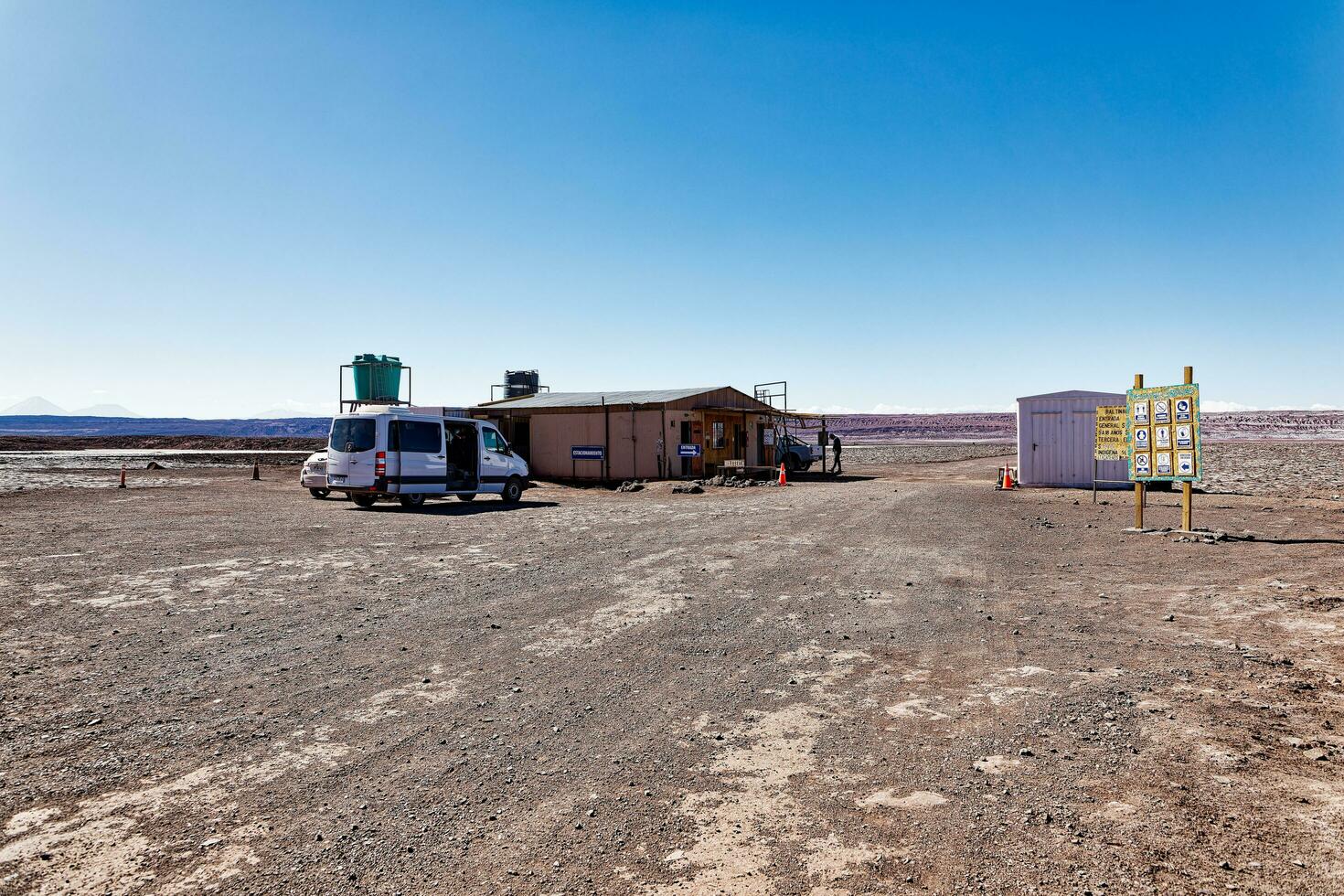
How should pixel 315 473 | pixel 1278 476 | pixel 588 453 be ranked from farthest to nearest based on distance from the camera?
1. pixel 1278 476
2. pixel 588 453
3. pixel 315 473

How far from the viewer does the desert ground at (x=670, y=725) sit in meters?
3.19

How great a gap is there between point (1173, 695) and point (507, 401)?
30170mm

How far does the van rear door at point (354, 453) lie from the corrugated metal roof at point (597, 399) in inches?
485

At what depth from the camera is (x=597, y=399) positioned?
31.5m

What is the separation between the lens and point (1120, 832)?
3.37m

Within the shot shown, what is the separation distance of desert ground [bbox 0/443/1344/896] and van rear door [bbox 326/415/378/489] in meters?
6.84

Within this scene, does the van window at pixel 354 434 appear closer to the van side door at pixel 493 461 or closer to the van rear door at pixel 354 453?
the van rear door at pixel 354 453

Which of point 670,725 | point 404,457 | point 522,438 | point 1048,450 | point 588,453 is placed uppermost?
point 522,438

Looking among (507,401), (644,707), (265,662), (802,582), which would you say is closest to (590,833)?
(644,707)

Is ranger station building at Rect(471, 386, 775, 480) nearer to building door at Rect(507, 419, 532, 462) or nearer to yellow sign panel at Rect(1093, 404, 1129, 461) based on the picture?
building door at Rect(507, 419, 532, 462)

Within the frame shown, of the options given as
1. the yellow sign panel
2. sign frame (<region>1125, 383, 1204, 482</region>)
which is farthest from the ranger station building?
sign frame (<region>1125, 383, 1204, 482</region>)

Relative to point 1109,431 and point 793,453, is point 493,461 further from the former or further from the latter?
point 793,453

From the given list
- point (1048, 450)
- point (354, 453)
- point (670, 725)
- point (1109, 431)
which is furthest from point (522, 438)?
point (670, 725)

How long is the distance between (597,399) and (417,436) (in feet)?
46.4
